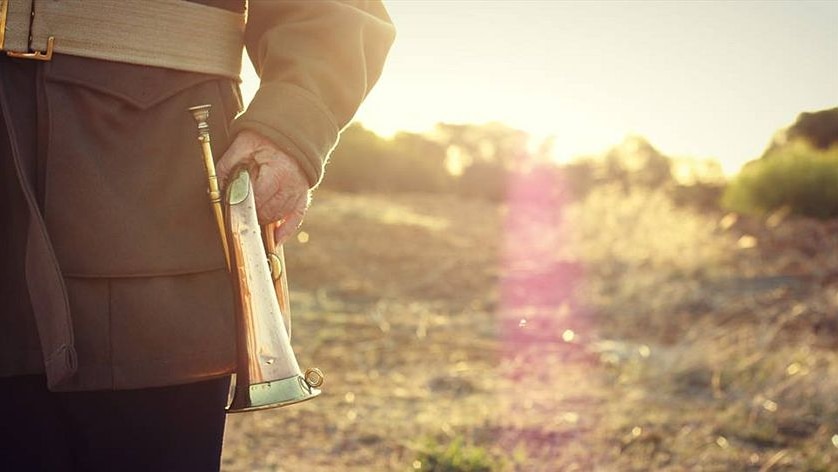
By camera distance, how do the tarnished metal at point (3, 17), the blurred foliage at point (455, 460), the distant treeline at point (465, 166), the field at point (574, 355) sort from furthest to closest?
the distant treeline at point (465, 166), the field at point (574, 355), the blurred foliage at point (455, 460), the tarnished metal at point (3, 17)

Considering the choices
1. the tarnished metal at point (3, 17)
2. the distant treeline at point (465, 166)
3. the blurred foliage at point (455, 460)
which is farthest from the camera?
the distant treeline at point (465, 166)

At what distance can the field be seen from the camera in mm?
3672

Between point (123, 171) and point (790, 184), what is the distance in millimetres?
11083

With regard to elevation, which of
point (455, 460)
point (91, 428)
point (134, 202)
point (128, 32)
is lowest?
point (455, 460)

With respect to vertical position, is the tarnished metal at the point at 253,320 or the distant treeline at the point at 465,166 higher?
the tarnished metal at the point at 253,320

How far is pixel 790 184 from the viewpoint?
1117 cm

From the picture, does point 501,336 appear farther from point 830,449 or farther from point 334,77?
point 334,77

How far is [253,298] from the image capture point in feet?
4.37

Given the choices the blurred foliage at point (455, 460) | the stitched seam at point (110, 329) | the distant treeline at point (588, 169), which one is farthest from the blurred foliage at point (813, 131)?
the stitched seam at point (110, 329)

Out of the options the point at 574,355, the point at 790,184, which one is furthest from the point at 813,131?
the point at 574,355

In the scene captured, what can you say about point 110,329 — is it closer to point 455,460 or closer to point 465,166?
point 455,460

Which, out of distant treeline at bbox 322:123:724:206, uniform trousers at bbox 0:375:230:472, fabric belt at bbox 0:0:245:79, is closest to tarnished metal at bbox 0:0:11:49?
fabric belt at bbox 0:0:245:79

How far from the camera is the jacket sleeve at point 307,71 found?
4.43 ft

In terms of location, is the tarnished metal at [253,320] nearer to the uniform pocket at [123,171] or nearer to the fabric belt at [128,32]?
the uniform pocket at [123,171]
